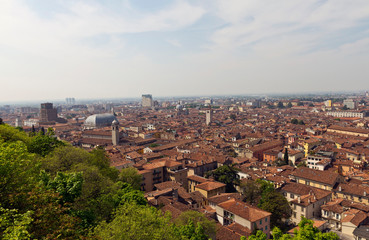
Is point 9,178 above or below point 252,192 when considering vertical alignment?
above

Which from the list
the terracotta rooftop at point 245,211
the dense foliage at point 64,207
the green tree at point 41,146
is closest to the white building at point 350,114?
the terracotta rooftop at point 245,211

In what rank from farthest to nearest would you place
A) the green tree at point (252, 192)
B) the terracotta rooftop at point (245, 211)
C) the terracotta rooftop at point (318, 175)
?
the terracotta rooftop at point (318, 175)
the green tree at point (252, 192)
the terracotta rooftop at point (245, 211)

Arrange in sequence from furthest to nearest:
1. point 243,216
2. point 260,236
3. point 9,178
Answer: point 243,216, point 260,236, point 9,178

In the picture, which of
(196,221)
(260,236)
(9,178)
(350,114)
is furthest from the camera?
(350,114)

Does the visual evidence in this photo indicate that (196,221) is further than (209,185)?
No

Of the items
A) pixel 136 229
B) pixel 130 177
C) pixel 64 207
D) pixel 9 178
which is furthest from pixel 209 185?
pixel 9 178

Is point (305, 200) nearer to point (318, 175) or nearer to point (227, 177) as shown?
point (318, 175)

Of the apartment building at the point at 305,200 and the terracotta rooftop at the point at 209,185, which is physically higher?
the terracotta rooftop at the point at 209,185

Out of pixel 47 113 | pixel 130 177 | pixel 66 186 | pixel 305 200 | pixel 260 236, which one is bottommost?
pixel 305 200

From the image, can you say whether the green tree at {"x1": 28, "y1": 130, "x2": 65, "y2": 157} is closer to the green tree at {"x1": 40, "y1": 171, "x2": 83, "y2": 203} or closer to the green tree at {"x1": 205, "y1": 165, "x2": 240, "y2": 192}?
the green tree at {"x1": 40, "y1": 171, "x2": 83, "y2": 203}

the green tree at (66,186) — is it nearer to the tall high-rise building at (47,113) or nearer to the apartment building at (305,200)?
the apartment building at (305,200)

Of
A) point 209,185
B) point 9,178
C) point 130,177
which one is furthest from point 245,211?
point 9,178

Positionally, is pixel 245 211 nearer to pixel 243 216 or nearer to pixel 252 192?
pixel 243 216
